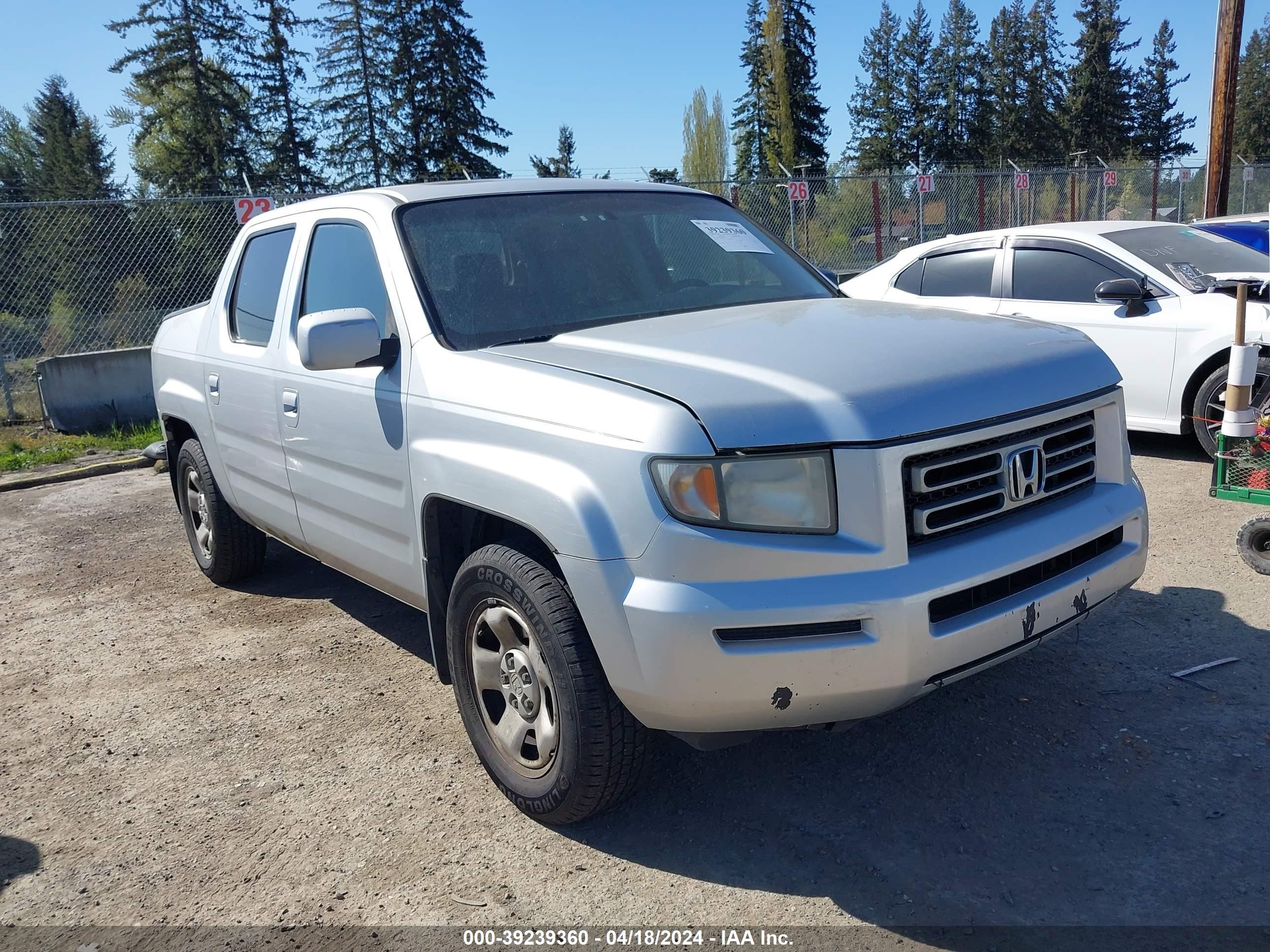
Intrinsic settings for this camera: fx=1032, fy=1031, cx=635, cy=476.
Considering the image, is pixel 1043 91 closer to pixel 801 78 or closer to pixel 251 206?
pixel 801 78

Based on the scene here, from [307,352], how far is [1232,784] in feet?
10.1

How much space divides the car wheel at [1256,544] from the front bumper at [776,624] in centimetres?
272

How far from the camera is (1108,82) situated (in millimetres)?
72750

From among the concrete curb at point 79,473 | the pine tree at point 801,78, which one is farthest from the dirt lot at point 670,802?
the pine tree at point 801,78

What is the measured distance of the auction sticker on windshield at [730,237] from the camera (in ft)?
13.7

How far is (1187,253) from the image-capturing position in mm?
7297

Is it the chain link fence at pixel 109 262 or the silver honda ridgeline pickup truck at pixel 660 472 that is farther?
the chain link fence at pixel 109 262

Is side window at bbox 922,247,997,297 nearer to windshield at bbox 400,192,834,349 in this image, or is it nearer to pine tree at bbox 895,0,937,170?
windshield at bbox 400,192,834,349

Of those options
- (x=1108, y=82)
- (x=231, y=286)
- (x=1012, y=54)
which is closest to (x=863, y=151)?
(x=1012, y=54)

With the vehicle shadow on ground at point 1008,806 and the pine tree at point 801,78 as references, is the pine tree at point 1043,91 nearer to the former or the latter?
the pine tree at point 801,78

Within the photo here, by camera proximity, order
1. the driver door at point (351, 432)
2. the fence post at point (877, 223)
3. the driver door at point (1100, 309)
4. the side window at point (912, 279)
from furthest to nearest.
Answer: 1. the fence post at point (877, 223)
2. the side window at point (912, 279)
3. the driver door at point (1100, 309)
4. the driver door at point (351, 432)

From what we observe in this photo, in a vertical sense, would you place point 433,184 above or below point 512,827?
above

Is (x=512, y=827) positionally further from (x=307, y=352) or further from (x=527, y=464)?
(x=307, y=352)

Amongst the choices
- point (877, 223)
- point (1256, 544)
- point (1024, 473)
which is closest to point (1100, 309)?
point (1256, 544)
